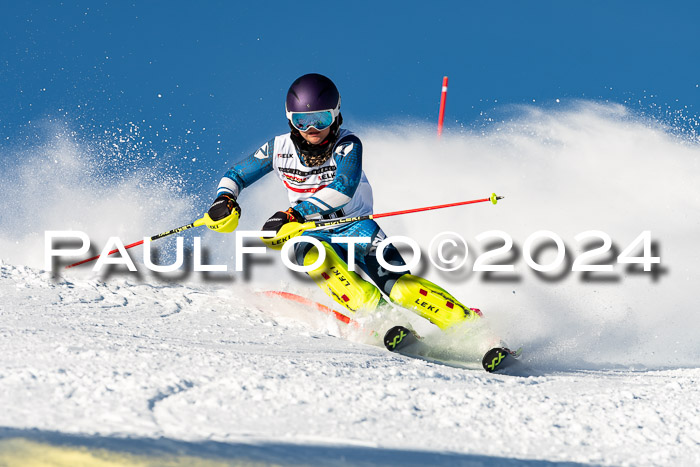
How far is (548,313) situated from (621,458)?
405 cm

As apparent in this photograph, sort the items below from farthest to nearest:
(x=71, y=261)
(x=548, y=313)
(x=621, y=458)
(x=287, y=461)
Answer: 1. (x=548, y=313)
2. (x=71, y=261)
3. (x=621, y=458)
4. (x=287, y=461)

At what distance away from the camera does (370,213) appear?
5.27 metres

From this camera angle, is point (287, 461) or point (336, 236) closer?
point (287, 461)

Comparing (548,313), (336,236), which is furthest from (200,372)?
(548,313)

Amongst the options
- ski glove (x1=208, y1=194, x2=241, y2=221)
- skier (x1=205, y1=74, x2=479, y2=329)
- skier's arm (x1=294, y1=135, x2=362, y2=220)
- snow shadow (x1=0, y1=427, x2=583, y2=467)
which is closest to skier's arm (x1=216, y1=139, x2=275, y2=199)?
skier (x1=205, y1=74, x2=479, y2=329)

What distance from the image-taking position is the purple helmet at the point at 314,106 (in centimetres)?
477

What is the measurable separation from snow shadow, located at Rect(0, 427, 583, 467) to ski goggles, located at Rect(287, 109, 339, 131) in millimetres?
2734

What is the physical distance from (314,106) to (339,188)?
1.78ft

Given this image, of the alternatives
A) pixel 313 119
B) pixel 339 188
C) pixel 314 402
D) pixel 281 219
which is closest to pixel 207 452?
pixel 314 402

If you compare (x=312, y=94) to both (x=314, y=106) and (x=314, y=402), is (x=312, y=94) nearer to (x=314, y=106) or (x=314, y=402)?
(x=314, y=106)

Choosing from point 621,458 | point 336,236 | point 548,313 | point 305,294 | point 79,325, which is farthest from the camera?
point 548,313

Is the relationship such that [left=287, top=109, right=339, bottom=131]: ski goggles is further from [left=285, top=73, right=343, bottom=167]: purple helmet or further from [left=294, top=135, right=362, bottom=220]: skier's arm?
[left=294, top=135, right=362, bottom=220]: skier's arm

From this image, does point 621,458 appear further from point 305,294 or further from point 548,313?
point 548,313

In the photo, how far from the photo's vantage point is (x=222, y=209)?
4895 mm
